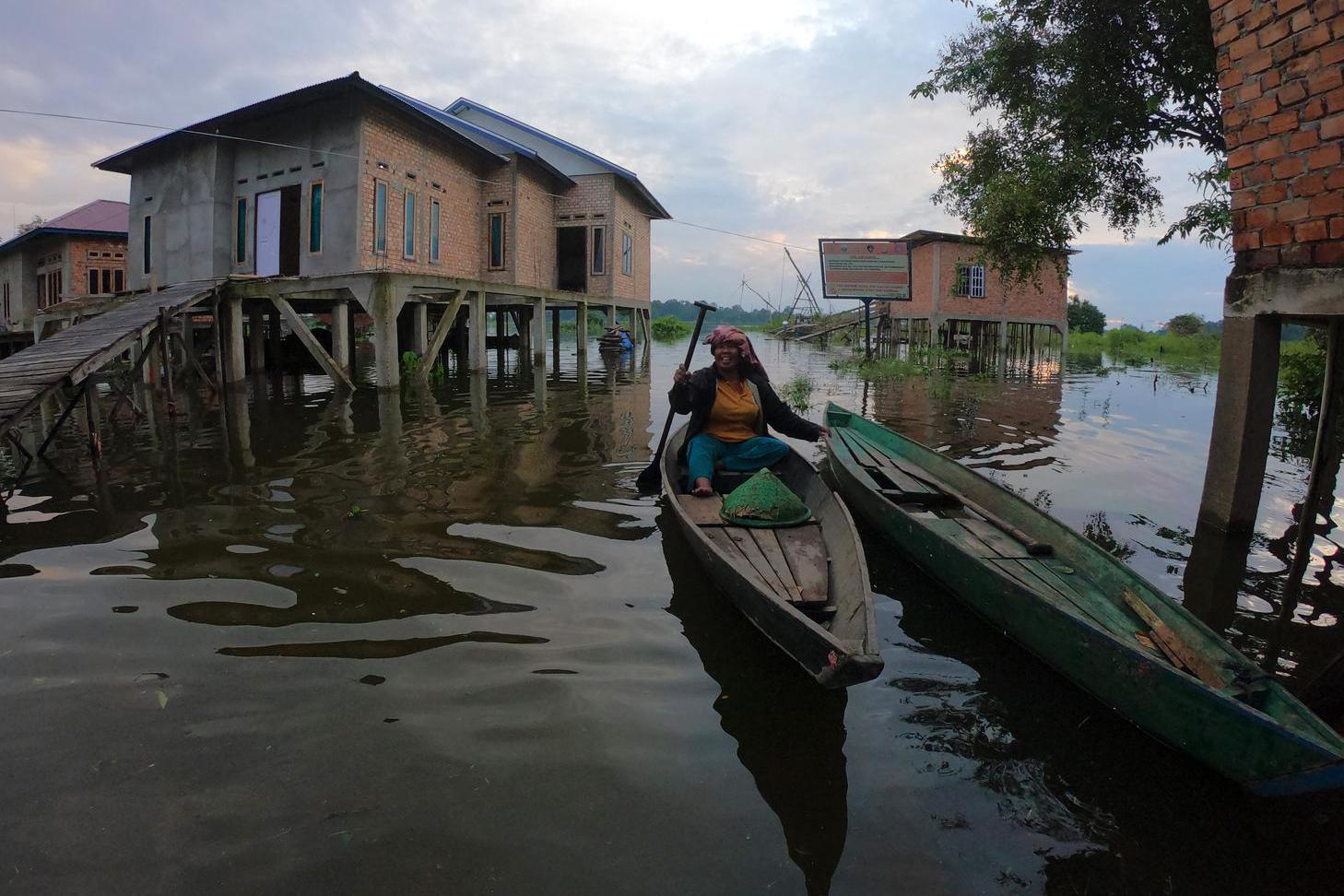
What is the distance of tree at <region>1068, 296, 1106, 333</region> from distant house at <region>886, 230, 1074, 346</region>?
16.2m

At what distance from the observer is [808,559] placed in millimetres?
3992

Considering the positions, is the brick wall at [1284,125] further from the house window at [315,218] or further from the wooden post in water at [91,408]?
the house window at [315,218]

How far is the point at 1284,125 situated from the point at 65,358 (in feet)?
34.2

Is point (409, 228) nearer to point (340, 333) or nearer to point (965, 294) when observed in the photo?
point (340, 333)

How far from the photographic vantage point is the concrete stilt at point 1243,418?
4840mm

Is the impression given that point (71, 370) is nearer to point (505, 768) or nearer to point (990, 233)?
point (505, 768)

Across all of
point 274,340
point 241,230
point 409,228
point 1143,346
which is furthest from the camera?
point 1143,346

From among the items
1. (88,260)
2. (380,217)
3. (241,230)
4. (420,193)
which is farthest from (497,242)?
(88,260)

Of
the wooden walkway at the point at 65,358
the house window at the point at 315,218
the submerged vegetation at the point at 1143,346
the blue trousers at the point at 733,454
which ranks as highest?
the house window at the point at 315,218

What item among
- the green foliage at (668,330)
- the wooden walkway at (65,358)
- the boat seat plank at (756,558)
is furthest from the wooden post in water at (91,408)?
the green foliage at (668,330)

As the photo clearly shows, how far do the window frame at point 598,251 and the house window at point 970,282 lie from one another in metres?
13.0

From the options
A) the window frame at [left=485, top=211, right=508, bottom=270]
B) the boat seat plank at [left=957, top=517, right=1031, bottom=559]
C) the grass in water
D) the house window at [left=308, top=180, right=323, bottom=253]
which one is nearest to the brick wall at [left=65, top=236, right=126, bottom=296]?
the window frame at [left=485, top=211, right=508, bottom=270]

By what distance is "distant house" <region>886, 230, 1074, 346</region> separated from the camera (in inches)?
1032

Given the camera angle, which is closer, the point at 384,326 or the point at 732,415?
the point at 732,415
